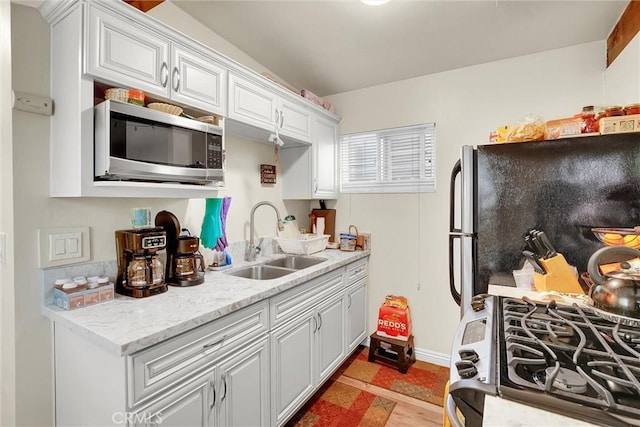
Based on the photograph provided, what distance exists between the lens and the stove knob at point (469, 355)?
0.67 metres

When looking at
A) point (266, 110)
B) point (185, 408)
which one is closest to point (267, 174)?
point (266, 110)

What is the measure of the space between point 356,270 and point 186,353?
66.5 inches

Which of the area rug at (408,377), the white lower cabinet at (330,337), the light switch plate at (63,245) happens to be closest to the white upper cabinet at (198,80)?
the light switch plate at (63,245)

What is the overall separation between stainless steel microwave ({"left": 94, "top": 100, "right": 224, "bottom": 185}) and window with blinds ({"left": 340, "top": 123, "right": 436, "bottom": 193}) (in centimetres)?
157

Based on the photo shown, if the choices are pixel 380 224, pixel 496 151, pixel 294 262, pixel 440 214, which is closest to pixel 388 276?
pixel 380 224

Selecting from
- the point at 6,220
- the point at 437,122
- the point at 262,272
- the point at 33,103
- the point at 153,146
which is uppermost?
the point at 437,122

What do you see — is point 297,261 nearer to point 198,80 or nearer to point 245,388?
point 245,388

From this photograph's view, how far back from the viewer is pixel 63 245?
1.32 meters

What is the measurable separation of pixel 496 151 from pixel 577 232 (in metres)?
0.49

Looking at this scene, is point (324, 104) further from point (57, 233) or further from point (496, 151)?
point (57, 233)

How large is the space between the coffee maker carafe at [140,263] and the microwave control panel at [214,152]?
0.44 metres

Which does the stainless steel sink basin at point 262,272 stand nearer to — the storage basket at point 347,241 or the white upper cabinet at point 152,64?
the storage basket at point 347,241

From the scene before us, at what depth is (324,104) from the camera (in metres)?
2.79

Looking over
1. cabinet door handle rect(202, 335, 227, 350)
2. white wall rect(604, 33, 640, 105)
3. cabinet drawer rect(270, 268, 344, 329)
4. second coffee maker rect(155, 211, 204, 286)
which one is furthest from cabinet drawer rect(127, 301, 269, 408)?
white wall rect(604, 33, 640, 105)
